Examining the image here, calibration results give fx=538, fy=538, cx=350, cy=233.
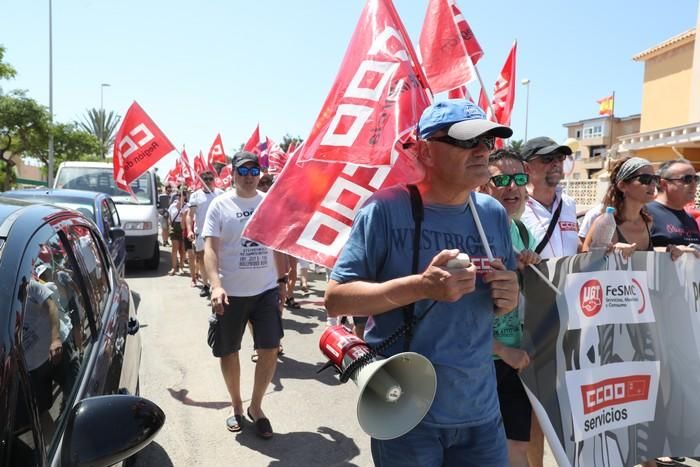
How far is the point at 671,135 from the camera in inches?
872

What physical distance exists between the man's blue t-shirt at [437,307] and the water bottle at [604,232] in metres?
1.46

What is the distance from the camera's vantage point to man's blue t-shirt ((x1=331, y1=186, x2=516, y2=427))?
195cm

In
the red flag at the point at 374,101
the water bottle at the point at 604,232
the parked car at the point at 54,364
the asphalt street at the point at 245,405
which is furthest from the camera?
the asphalt street at the point at 245,405

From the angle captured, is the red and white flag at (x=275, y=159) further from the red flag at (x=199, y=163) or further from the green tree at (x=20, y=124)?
the green tree at (x=20, y=124)

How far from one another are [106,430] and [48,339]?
0.42m

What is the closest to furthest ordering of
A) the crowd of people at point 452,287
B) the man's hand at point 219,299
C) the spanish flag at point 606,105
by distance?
the crowd of people at point 452,287, the man's hand at point 219,299, the spanish flag at point 606,105

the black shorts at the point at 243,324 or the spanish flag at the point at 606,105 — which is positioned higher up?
the spanish flag at the point at 606,105

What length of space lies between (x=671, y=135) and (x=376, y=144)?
2396 cm

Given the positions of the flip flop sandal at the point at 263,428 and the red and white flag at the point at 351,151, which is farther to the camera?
the flip flop sandal at the point at 263,428

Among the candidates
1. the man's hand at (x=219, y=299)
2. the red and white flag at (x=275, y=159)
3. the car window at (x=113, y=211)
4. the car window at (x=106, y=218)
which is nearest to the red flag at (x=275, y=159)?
the red and white flag at (x=275, y=159)

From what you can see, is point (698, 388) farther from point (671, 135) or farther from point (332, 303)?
point (671, 135)

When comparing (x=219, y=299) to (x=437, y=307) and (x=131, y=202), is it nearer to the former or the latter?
(x=437, y=307)

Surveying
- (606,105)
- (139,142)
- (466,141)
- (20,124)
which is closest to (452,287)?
(466,141)

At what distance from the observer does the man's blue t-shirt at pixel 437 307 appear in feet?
6.40
